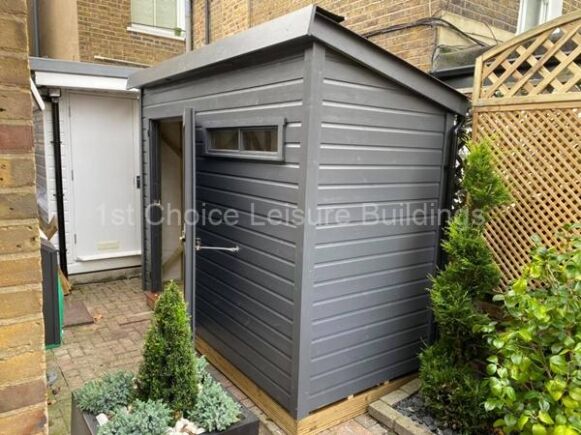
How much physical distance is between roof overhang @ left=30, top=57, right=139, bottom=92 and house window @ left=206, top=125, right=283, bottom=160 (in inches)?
89.1

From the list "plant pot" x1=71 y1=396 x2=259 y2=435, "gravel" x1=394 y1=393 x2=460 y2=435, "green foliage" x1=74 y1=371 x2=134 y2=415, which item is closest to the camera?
"plant pot" x1=71 y1=396 x2=259 y2=435

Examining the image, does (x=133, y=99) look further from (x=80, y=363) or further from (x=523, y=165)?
(x=523, y=165)

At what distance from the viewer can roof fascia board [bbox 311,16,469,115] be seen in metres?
2.57

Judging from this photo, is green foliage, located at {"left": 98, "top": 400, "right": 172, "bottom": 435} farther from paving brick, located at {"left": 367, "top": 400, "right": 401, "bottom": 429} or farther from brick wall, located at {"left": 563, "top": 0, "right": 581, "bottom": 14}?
brick wall, located at {"left": 563, "top": 0, "right": 581, "bottom": 14}

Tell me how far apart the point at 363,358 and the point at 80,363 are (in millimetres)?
2515

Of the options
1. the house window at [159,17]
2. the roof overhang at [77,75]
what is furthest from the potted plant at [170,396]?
the house window at [159,17]

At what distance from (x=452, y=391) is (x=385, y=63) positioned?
226 centimetres

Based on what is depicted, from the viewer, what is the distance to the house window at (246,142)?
3013 millimetres

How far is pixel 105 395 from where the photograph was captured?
7.52ft

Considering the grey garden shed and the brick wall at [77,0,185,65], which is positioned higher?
the brick wall at [77,0,185,65]

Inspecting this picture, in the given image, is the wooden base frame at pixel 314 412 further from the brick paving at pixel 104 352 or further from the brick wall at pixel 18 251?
the brick wall at pixel 18 251

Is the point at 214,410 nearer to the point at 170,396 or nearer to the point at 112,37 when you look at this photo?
the point at 170,396

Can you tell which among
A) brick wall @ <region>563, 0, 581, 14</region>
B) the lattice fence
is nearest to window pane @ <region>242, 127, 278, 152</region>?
the lattice fence

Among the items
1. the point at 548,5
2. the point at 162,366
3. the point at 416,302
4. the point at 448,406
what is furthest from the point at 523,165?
the point at 548,5
